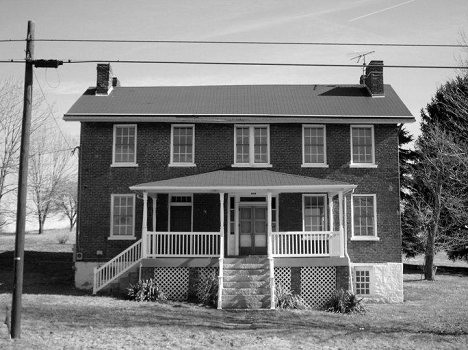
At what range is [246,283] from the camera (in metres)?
19.2

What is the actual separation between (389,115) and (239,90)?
753cm

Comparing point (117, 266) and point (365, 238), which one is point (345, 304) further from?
point (117, 266)

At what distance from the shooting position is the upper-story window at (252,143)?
23344 millimetres

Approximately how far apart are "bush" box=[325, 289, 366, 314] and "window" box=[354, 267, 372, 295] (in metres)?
3.69

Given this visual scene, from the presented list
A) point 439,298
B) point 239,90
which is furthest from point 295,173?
point 439,298

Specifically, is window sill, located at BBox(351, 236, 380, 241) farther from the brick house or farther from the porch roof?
the porch roof

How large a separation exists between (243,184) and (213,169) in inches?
115

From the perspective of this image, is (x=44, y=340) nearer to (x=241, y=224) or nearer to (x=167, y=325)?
(x=167, y=325)

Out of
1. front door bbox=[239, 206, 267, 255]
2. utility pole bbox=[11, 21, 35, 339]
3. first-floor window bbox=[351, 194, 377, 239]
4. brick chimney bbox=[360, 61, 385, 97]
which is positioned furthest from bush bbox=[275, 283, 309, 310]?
brick chimney bbox=[360, 61, 385, 97]

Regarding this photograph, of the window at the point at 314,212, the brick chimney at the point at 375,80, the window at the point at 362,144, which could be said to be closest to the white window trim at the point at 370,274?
the window at the point at 314,212

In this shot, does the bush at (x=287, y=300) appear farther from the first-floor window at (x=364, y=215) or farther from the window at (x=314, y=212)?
the first-floor window at (x=364, y=215)

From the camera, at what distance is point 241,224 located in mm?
22906

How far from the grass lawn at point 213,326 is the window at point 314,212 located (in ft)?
13.0

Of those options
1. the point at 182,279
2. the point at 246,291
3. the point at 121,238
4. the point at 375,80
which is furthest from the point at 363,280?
the point at 121,238
